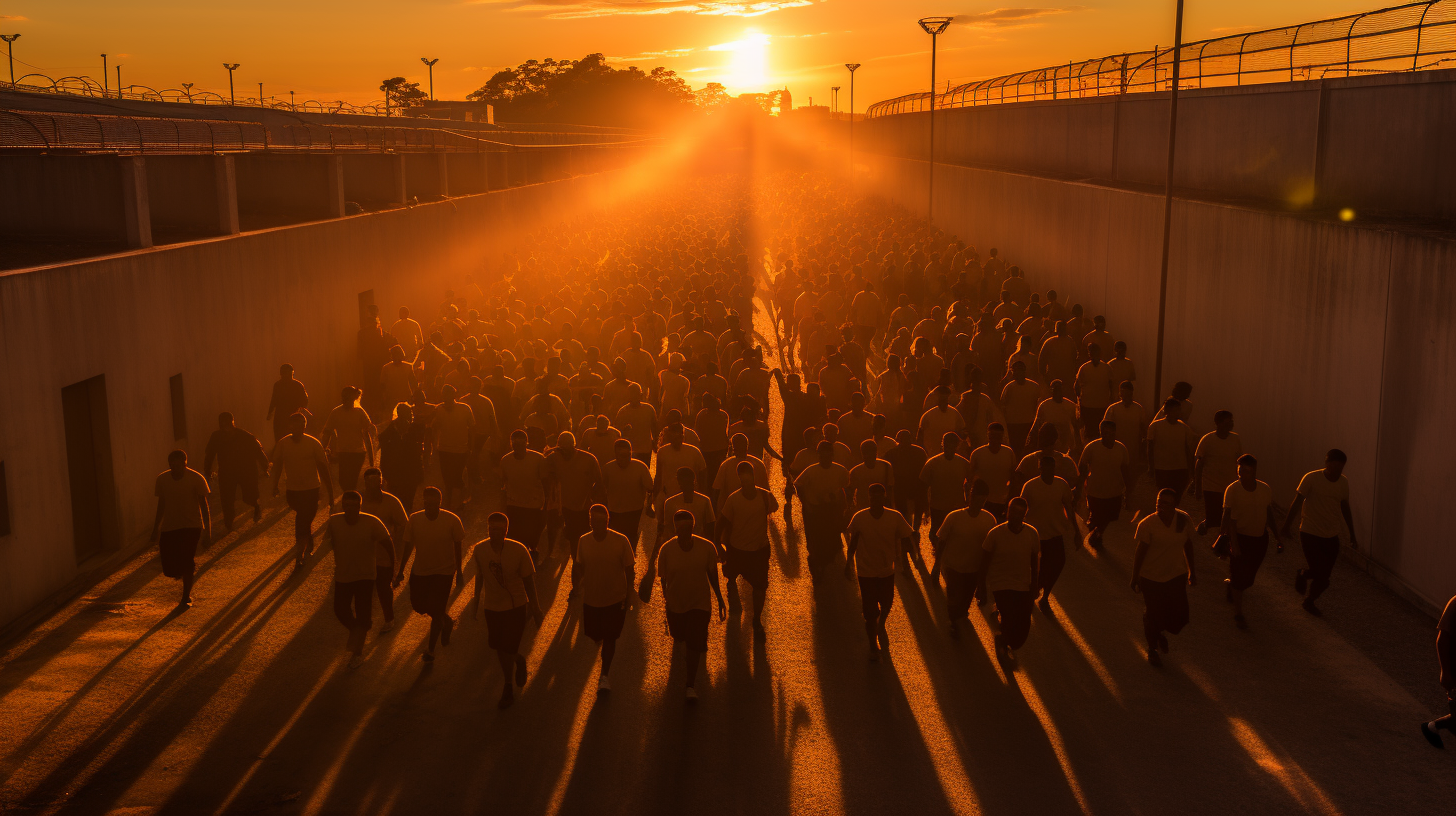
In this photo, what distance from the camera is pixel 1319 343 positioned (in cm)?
1345

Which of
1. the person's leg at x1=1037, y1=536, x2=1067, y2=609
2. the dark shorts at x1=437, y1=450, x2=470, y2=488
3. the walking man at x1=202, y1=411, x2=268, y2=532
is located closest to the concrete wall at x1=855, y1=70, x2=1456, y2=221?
the person's leg at x1=1037, y1=536, x2=1067, y2=609

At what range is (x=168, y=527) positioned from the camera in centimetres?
1077

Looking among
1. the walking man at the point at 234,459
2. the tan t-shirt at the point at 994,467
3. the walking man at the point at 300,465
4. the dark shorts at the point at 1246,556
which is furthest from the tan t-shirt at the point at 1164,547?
the walking man at the point at 234,459

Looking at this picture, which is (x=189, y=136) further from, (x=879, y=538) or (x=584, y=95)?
(x=584, y=95)

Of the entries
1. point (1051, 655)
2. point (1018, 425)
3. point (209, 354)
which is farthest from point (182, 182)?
point (1051, 655)

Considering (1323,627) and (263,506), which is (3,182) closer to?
(263,506)

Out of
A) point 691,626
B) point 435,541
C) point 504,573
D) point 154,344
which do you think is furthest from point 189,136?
point 691,626

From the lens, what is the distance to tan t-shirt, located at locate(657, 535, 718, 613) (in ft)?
29.5

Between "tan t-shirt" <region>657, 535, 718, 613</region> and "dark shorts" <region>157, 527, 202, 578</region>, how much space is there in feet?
14.5

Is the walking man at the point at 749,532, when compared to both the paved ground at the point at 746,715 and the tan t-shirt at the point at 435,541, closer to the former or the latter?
the paved ground at the point at 746,715

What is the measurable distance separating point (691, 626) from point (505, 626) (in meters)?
1.29

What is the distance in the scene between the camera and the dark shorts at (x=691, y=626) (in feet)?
29.6

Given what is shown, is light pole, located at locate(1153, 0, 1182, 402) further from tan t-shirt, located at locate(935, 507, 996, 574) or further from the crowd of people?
tan t-shirt, located at locate(935, 507, 996, 574)

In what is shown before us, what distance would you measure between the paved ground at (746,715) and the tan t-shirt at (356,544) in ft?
2.47
